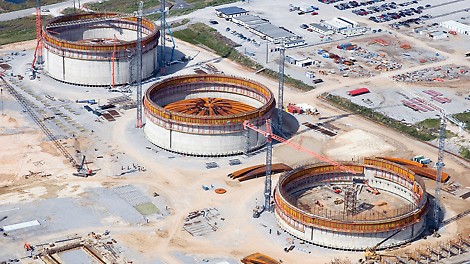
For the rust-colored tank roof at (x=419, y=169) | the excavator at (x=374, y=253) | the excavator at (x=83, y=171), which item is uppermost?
the excavator at (x=374, y=253)

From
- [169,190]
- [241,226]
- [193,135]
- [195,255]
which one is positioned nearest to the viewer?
[195,255]

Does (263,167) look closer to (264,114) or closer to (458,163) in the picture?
(264,114)

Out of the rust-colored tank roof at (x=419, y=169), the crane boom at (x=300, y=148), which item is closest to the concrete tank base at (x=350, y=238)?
the crane boom at (x=300, y=148)

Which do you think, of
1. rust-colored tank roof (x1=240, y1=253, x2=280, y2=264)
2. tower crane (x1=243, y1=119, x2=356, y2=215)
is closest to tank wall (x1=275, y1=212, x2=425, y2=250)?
rust-colored tank roof (x1=240, y1=253, x2=280, y2=264)

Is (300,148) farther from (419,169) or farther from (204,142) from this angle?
(419,169)

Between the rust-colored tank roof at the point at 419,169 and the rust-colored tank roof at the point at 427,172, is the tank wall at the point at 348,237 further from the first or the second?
the rust-colored tank roof at the point at 419,169

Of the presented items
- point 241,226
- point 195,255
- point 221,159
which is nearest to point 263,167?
point 221,159
